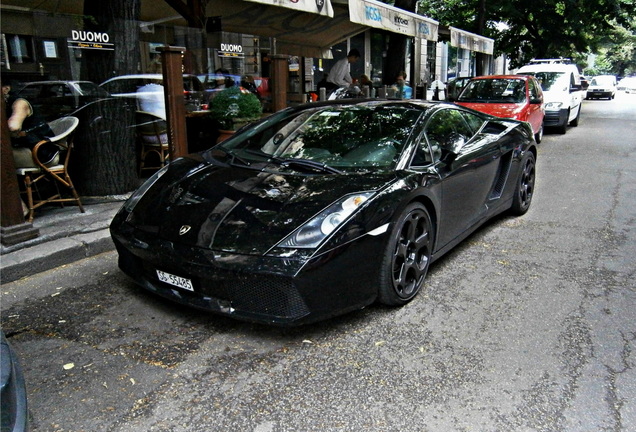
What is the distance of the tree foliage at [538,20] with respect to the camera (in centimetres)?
2281

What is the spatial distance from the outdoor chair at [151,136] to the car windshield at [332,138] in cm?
286

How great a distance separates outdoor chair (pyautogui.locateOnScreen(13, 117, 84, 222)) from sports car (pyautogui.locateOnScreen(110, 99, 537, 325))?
5.91 ft

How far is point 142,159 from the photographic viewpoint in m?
7.25

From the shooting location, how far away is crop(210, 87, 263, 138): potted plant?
7.57m

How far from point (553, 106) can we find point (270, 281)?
1290 cm

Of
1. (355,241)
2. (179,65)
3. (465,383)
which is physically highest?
(179,65)

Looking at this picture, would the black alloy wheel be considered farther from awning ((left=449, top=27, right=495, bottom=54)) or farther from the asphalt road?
awning ((left=449, top=27, right=495, bottom=54))

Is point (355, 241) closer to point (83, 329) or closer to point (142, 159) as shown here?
point (83, 329)

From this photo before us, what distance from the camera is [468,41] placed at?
16016 millimetres

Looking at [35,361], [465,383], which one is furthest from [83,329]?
[465,383]

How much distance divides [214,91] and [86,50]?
8.31 feet

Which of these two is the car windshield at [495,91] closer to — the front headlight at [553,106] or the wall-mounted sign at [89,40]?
the front headlight at [553,106]

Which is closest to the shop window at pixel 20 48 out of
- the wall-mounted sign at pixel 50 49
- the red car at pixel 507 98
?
the wall-mounted sign at pixel 50 49

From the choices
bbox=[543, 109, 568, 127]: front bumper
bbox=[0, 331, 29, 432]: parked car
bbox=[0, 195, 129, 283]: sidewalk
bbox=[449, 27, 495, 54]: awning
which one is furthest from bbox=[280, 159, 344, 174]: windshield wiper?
bbox=[449, 27, 495, 54]: awning
